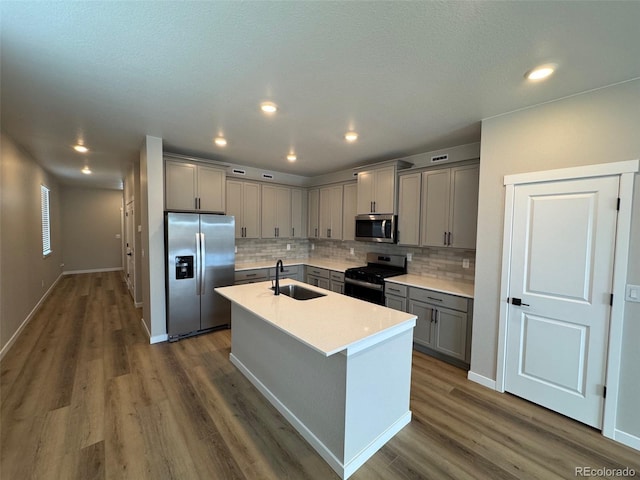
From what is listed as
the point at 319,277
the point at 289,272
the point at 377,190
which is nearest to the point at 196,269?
the point at 289,272

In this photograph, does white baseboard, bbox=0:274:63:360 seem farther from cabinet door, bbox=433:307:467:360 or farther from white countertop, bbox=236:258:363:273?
cabinet door, bbox=433:307:467:360

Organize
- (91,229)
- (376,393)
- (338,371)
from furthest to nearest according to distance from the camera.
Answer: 1. (91,229)
2. (376,393)
3. (338,371)

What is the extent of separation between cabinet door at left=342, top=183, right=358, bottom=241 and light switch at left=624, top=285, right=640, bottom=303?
10.4 feet

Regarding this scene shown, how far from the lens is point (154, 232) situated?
346cm

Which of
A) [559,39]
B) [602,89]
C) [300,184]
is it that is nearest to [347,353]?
[559,39]

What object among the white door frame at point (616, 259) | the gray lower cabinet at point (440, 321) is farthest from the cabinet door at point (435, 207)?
the white door frame at point (616, 259)

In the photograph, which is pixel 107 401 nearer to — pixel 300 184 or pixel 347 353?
pixel 347 353

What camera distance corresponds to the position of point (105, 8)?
1.34 metres

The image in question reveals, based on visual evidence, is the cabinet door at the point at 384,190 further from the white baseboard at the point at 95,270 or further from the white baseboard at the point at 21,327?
the white baseboard at the point at 95,270

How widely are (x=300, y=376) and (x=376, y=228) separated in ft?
8.52

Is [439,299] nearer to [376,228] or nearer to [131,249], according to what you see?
[376,228]

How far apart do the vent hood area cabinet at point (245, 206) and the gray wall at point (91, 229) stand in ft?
20.1

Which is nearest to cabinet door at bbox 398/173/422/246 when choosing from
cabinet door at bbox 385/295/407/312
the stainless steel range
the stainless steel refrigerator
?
the stainless steel range

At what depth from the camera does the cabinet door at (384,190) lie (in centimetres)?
396
